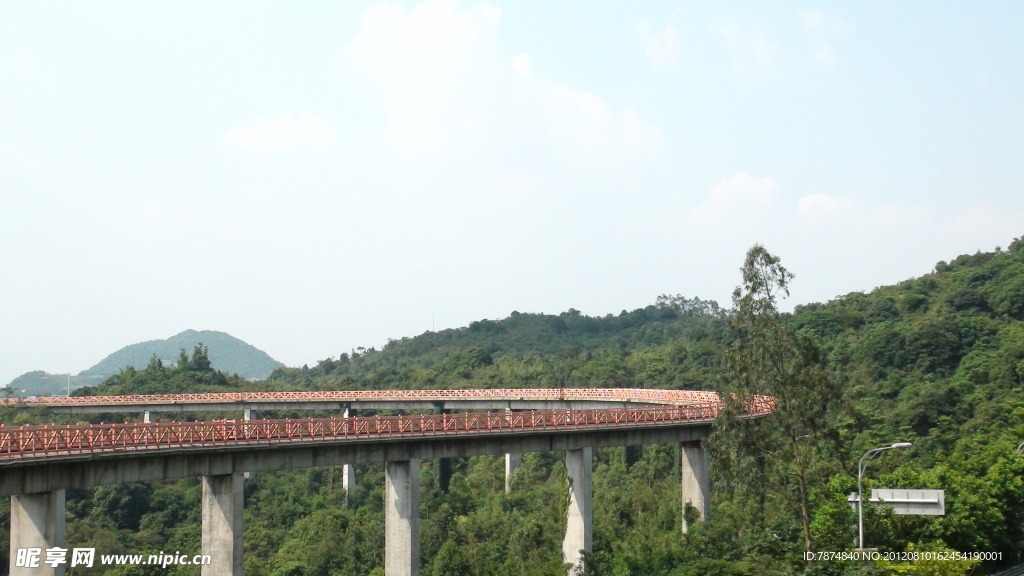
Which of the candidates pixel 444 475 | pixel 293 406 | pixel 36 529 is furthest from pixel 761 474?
pixel 293 406

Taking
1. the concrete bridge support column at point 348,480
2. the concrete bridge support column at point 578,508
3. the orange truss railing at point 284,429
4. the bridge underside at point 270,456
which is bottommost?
the concrete bridge support column at point 348,480

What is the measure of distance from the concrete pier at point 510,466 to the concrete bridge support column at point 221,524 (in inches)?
1808

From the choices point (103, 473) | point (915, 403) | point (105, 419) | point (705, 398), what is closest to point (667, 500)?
point (705, 398)

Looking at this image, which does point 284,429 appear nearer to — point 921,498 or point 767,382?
point 767,382

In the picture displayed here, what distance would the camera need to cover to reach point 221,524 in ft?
134

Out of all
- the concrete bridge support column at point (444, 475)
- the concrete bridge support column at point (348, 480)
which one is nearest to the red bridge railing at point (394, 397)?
the concrete bridge support column at point (348, 480)

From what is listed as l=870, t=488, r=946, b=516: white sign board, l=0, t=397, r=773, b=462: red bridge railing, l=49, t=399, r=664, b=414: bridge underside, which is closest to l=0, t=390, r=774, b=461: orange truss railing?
l=0, t=397, r=773, b=462: red bridge railing

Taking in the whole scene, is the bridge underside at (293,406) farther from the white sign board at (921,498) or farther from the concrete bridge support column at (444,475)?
the white sign board at (921,498)

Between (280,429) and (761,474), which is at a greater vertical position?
(280,429)

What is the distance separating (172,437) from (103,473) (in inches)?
119

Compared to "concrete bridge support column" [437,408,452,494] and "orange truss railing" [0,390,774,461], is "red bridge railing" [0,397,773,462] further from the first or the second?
"concrete bridge support column" [437,408,452,494]

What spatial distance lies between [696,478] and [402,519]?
72.6 feet

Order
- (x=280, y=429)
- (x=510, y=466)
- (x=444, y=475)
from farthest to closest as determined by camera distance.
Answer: (x=444, y=475) < (x=510, y=466) < (x=280, y=429)

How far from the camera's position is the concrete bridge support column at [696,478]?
59875 mm
